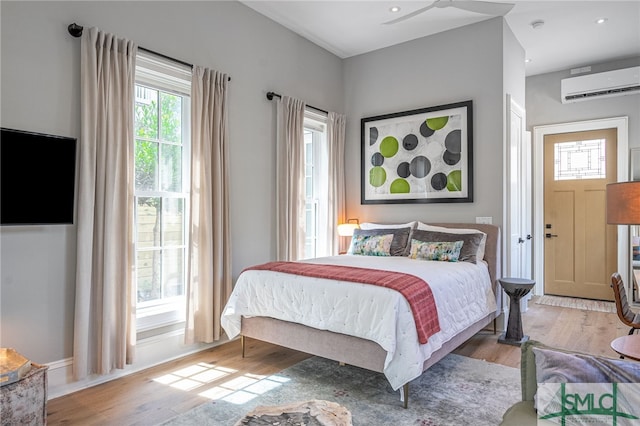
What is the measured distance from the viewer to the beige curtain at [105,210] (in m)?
2.68

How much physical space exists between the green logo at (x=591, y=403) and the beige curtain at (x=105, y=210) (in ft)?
8.69

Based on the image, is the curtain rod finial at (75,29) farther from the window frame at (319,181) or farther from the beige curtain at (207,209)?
the window frame at (319,181)

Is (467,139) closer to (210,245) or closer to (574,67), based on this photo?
(574,67)

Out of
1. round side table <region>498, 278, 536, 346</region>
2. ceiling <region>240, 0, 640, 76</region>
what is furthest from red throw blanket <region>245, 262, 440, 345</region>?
ceiling <region>240, 0, 640, 76</region>

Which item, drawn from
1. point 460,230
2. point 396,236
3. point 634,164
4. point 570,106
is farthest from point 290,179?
point 634,164

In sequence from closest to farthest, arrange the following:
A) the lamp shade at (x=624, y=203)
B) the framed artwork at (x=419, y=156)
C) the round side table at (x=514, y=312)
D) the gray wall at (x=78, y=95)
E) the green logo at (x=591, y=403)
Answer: the green logo at (x=591, y=403), the lamp shade at (x=624, y=203), the gray wall at (x=78, y=95), the round side table at (x=514, y=312), the framed artwork at (x=419, y=156)

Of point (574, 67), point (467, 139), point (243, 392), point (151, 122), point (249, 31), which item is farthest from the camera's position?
point (574, 67)

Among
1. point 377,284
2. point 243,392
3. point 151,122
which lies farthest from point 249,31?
point 243,392

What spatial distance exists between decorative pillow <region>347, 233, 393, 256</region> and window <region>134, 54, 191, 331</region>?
1.84 meters

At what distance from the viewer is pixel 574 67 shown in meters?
5.50

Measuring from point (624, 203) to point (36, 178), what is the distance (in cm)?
336

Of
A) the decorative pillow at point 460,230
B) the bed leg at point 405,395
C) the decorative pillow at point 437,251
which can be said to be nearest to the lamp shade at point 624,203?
the bed leg at point 405,395

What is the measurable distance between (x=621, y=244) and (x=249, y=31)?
522cm

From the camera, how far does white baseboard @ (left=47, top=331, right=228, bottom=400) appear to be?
8.68 ft
